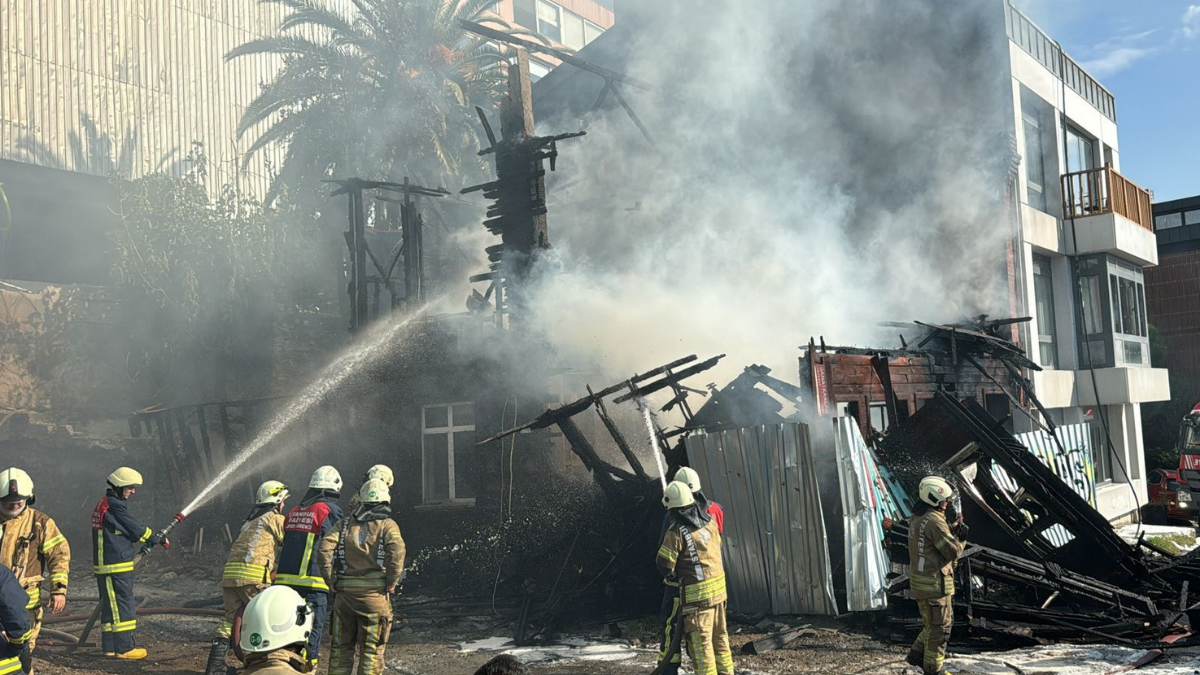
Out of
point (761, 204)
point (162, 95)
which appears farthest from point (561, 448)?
point (162, 95)

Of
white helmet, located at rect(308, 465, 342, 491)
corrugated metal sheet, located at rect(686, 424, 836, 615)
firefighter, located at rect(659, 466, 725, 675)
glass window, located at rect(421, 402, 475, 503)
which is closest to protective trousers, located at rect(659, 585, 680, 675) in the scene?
firefighter, located at rect(659, 466, 725, 675)

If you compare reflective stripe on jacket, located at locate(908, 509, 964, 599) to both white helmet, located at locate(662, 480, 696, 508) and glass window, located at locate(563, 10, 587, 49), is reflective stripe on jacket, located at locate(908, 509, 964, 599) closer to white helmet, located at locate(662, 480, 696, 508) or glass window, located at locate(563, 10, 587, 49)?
white helmet, located at locate(662, 480, 696, 508)

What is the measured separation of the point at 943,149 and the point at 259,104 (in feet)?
49.7

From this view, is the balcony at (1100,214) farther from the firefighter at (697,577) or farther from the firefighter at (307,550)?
the firefighter at (307,550)

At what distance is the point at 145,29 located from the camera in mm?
22203

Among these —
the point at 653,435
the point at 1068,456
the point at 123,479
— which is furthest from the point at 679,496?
the point at 1068,456

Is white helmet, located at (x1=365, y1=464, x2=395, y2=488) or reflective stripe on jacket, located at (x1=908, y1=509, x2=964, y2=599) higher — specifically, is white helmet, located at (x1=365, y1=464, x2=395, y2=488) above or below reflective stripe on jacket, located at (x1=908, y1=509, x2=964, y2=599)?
above

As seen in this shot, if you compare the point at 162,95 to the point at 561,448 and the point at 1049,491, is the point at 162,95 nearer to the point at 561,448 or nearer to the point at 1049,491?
the point at 561,448

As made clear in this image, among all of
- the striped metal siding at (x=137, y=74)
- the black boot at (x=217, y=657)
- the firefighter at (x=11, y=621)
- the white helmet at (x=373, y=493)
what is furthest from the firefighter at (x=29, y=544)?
the striped metal siding at (x=137, y=74)

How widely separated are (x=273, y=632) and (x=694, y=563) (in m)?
3.76

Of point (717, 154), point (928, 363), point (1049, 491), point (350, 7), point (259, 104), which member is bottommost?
point (1049, 491)

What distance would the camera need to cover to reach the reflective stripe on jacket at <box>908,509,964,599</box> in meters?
6.67

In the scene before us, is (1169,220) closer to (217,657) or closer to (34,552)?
(217,657)

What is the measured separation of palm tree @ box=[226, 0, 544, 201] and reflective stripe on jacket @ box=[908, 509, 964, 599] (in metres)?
16.2
